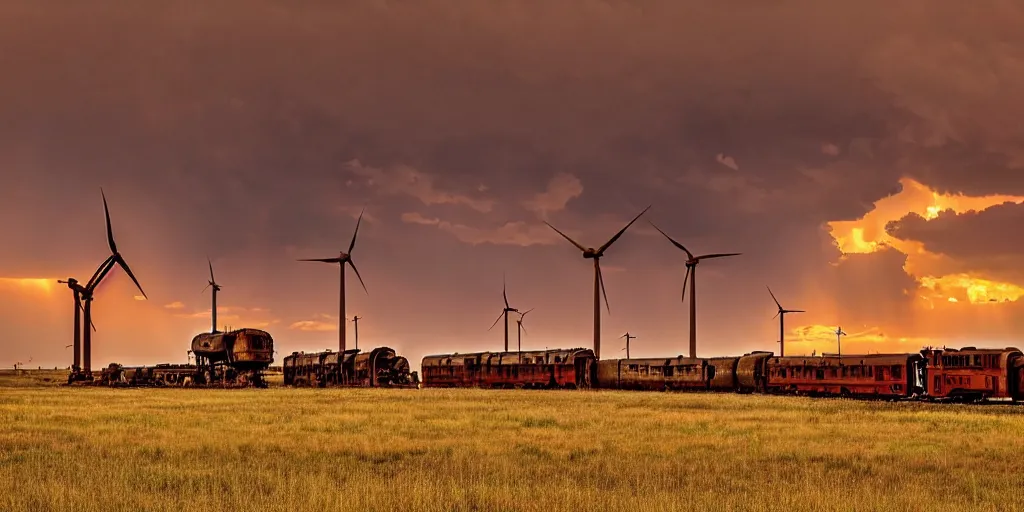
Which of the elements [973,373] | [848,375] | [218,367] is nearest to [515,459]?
[973,373]

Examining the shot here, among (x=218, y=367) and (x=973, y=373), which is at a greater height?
(x=973, y=373)

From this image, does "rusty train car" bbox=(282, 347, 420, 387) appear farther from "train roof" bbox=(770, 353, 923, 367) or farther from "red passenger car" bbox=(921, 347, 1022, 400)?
"red passenger car" bbox=(921, 347, 1022, 400)

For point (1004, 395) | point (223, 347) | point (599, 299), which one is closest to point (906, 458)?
point (1004, 395)

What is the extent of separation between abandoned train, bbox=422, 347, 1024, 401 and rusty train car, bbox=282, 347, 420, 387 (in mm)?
5257

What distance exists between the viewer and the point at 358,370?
3991 inches

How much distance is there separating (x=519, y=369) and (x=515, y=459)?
6436cm

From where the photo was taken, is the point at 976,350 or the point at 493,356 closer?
the point at 976,350

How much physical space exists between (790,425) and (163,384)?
289 ft

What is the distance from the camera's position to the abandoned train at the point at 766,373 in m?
60.4

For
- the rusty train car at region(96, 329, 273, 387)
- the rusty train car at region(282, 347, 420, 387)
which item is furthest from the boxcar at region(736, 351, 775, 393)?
the rusty train car at region(96, 329, 273, 387)

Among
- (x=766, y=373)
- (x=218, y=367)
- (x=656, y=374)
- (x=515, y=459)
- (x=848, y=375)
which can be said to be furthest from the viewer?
(x=218, y=367)

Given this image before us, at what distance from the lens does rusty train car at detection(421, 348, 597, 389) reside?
90.1 m

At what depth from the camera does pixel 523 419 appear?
149 feet

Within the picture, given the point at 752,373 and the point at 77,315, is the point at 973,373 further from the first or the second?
the point at 77,315
